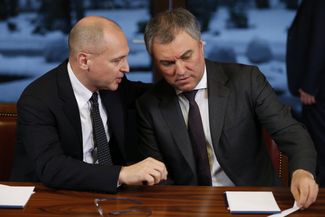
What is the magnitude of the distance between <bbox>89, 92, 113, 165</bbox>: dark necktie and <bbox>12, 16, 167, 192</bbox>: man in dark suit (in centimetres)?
1

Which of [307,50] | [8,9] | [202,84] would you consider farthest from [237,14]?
[202,84]

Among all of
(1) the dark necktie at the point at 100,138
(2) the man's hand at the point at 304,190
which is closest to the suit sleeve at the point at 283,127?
(2) the man's hand at the point at 304,190

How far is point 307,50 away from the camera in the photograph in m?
4.12

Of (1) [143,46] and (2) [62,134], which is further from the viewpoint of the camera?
(1) [143,46]

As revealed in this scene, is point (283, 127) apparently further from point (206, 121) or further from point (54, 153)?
point (54, 153)

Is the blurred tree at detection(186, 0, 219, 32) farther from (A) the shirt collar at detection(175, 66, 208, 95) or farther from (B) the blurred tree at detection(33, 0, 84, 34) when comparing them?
(A) the shirt collar at detection(175, 66, 208, 95)

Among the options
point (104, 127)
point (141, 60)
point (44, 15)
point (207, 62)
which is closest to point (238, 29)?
point (141, 60)

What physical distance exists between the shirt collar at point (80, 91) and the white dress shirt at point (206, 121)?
381mm

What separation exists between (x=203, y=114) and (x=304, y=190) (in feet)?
2.23

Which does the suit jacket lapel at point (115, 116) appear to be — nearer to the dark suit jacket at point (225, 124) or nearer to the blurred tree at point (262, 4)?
the dark suit jacket at point (225, 124)

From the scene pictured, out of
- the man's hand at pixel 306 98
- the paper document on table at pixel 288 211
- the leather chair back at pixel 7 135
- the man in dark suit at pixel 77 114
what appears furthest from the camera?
the man's hand at pixel 306 98

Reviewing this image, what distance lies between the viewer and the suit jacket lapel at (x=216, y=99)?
7.99 feet

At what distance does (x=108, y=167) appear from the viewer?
2.10 m

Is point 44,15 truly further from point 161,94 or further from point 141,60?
point 161,94
